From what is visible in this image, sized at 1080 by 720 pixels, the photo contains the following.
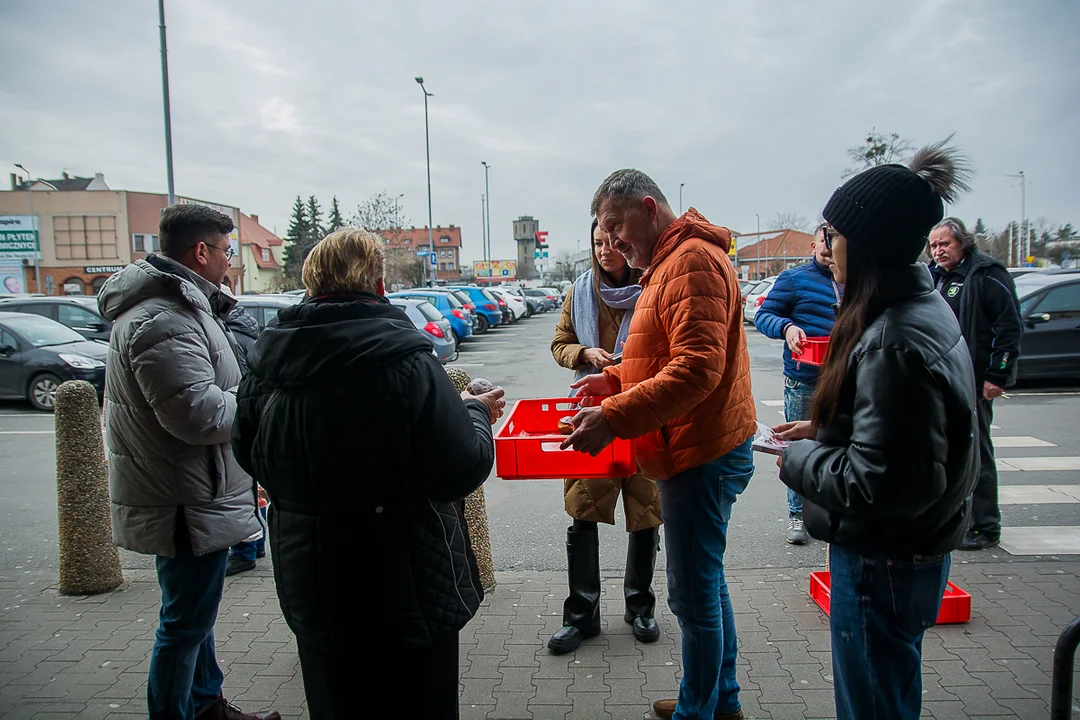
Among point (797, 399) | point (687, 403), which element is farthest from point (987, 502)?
point (687, 403)

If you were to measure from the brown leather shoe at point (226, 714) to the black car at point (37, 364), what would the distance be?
10.2 meters

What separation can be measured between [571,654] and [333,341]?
7.91 ft

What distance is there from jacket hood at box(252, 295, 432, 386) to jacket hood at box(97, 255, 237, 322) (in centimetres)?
97

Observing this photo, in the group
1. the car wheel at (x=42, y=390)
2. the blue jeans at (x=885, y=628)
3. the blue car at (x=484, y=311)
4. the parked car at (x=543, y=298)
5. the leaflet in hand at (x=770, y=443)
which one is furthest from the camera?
the parked car at (x=543, y=298)

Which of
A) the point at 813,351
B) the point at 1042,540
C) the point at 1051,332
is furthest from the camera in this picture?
the point at 1051,332

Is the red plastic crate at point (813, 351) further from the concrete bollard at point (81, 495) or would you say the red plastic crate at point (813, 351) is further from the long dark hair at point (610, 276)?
the concrete bollard at point (81, 495)

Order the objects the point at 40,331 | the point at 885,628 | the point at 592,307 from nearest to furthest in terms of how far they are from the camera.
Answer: the point at 885,628, the point at 592,307, the point at 40,331

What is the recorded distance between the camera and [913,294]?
1.97 m

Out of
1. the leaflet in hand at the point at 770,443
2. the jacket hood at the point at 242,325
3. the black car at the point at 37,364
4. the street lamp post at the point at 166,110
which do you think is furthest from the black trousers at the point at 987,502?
the street lamp post at the point at 166,110

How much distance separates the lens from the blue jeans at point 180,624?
270 cm

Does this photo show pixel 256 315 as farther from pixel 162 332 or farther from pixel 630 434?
pixel 630 434

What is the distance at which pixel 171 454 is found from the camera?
9.03ft

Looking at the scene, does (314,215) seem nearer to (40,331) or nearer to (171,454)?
(40,331)

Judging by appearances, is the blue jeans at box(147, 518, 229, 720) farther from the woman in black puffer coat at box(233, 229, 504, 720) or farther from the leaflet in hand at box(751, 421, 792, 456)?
the leaflet in hand at box(751, 421, 792, 456)
